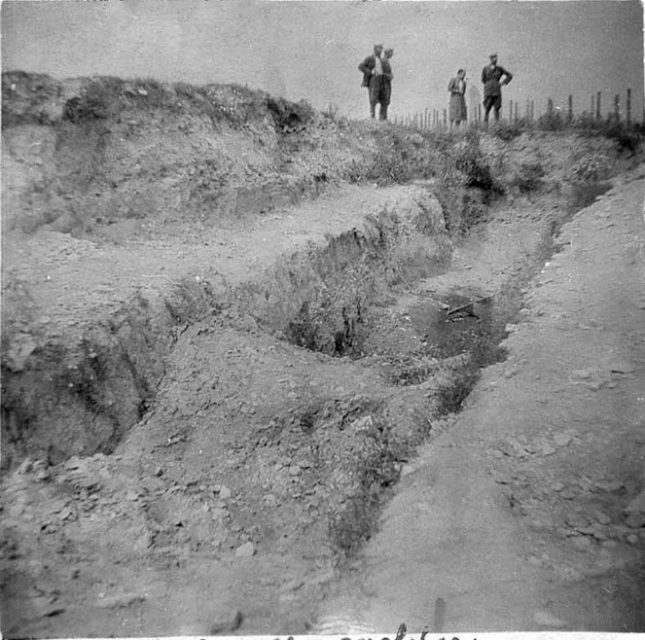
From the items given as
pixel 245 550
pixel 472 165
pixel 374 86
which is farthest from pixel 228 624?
pixel 374 86

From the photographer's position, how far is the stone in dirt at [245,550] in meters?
2.38

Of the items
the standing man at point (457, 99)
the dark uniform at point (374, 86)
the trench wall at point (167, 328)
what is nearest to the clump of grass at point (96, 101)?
the trench wall at point (167, 328)

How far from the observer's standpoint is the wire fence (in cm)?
293

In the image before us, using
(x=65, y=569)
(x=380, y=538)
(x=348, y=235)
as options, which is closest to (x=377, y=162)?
(x=348, y=235)

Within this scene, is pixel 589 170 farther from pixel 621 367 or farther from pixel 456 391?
pixel 456 391

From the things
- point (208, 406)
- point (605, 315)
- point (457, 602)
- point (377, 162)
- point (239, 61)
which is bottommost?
point (457, 602)

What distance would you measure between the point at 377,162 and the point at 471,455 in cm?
186

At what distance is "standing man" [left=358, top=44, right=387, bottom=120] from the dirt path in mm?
1433

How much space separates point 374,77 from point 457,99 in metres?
0.52

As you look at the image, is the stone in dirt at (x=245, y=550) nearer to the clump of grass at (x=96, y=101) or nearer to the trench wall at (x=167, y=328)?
the trench wall at (x=167, y=328)

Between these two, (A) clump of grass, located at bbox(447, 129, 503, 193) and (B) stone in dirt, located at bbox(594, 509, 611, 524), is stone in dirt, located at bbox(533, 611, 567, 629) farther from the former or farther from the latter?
(A) clump of grass, located at bbox(447, 129, 503, 193)

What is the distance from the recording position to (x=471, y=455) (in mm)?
2580

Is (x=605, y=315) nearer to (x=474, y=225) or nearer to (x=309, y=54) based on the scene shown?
(x=474, y=225)

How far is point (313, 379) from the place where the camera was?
9.05 ft
